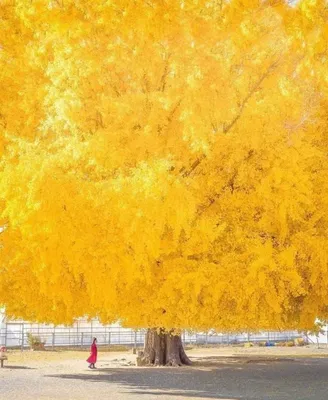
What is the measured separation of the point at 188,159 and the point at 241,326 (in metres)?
3.52

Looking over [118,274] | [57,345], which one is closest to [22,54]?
[118,274]

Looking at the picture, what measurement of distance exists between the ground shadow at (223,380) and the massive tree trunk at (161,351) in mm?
1088

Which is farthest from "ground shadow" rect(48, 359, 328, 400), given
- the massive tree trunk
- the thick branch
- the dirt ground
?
the thick branch

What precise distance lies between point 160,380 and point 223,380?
2074 millimetres

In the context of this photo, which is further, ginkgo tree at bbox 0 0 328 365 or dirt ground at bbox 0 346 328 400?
dirt ground at bbox 0 346 328 400

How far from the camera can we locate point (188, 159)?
11.1 meters

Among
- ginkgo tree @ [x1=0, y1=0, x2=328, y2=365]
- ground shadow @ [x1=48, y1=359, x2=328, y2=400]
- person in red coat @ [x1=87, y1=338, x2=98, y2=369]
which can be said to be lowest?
ground shadow @ [x1=48, y1=359, x2=328, y2=400]

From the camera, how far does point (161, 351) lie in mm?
29141

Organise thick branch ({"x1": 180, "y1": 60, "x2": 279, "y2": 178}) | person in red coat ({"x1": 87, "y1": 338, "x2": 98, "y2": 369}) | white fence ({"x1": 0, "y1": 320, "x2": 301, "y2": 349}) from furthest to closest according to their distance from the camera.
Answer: white fence ({"x1": 0, "y1": 320, "x2": 301, "y2": 349}) < person in red coat ({"x1": 87, "y1": 338, "x2": 98, "y2": 369}) < thick branch ({"x1": 180, "y1": 60, "x2": 279, "y2": 178})

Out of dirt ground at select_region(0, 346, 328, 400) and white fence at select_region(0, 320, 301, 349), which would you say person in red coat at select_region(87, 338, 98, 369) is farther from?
white fence at select_region(0, 320, 301, 349)

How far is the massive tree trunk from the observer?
28.8m

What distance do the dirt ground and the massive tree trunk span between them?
32.9 inches

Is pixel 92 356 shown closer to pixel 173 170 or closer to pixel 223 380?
pixel 223 380

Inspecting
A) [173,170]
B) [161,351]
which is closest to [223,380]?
[161,351]
